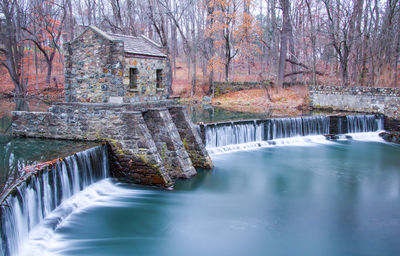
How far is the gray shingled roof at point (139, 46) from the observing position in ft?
36.6

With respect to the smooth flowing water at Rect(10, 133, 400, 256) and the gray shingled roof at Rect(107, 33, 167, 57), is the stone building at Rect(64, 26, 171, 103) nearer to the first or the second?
the gray shingled roof at Rect(107, 33, 167, 57)

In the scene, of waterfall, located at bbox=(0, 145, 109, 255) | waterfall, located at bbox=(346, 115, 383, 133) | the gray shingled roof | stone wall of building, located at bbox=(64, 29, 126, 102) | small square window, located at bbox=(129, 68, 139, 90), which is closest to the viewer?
waterfall, located at bbox=(0, 145, 109, 255)

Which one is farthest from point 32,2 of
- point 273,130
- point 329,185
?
point 329,185

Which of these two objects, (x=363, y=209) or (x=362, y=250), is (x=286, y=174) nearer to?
(x=363, y=209)

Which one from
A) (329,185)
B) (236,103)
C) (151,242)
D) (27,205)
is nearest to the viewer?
(27,205)

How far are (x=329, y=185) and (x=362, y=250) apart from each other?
14.0 feet

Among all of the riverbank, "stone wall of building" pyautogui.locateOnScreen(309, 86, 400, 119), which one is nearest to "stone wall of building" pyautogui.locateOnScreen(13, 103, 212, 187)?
the riverbank

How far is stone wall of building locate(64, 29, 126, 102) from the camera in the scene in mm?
10477

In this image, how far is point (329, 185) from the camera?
11.5 meters

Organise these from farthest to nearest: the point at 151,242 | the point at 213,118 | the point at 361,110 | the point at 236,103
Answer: the point at 236,103 → the point at 361,110 → the point at 213,118 → the point at 151,242

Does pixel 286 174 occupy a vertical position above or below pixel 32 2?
below

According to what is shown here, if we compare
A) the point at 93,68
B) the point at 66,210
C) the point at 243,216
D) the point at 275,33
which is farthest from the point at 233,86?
the point at 66,210

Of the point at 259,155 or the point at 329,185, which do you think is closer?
the point at 329,185

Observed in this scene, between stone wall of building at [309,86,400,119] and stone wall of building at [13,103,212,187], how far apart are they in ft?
45.3
